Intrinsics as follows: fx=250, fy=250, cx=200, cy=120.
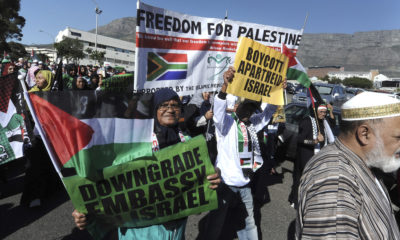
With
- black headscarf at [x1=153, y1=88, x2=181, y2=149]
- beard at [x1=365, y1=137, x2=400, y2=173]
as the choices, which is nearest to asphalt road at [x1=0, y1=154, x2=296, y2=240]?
black headscarf at [x1=153, y1=88, x2=181, y2=149]

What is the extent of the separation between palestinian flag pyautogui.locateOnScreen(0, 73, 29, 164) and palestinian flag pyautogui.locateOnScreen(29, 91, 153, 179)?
1634 mm

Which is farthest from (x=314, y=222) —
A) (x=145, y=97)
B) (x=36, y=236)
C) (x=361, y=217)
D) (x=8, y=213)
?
(x=8, y=213)

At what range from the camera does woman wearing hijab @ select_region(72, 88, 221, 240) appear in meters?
1.93

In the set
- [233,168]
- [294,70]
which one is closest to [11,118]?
[233,168]

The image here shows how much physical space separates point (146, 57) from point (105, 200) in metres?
1.45

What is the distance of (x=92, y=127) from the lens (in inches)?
65.7

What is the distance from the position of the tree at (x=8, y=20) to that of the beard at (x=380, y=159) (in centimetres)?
3719

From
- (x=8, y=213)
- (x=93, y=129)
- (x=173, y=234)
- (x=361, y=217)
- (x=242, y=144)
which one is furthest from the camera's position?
(x=8, y=213)

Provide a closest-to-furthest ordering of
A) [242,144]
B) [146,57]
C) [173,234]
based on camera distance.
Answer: [173,234] → [146,57] → [242,144]

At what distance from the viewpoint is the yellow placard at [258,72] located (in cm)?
282

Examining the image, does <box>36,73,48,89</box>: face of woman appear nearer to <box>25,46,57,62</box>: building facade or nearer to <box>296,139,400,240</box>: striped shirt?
<box>296,139,400,240</box>: striped shirt

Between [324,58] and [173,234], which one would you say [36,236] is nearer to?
[173,234]

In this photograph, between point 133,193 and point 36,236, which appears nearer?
point 133,193

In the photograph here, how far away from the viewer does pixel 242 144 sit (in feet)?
9.55
